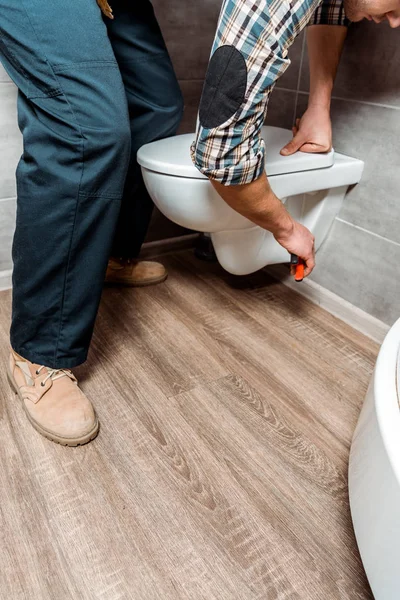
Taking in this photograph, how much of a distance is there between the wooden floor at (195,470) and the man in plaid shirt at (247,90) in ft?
1.16

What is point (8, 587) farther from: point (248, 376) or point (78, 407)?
point (248, 376)

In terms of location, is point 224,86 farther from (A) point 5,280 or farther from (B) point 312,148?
(A) point 5,280

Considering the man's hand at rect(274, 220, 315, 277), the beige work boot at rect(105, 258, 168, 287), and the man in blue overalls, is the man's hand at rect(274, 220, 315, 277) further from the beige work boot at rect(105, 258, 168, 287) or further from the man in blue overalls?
the beige work boot at rect(105, 258, 168, 287)

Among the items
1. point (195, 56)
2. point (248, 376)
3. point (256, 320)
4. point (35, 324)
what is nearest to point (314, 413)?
point (248, 376)

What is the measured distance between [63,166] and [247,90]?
303 mm

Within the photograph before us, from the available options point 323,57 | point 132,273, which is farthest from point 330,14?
point 132,273

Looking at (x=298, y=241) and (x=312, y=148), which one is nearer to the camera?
(x=298, y=241)

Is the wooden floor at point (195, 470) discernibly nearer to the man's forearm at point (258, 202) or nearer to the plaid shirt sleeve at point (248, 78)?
the man's forearm at point (258, 202)

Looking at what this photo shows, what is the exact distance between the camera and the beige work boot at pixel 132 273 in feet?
4.39

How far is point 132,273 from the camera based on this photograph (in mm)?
1345

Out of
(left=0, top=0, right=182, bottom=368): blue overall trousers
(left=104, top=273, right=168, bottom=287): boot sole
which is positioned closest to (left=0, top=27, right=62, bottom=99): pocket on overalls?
(left=0, top=0, right=182, bottom=368): blue overall trousers

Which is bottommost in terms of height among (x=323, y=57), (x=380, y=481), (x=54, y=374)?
(x=54, y=374)

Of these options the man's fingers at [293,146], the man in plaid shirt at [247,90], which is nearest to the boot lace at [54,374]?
the man in plaid shirt at [247,90]

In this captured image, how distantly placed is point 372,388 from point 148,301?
79cm
